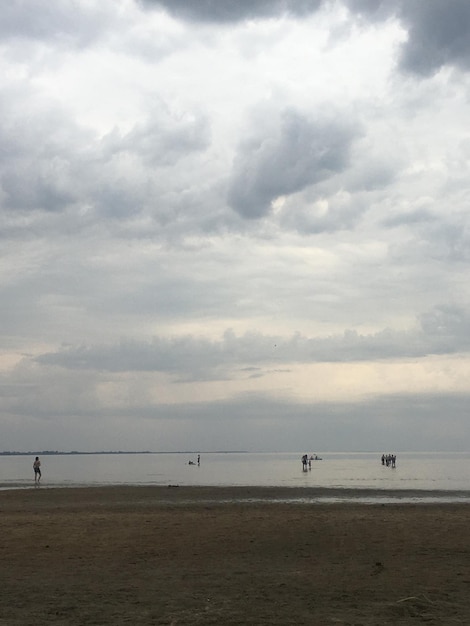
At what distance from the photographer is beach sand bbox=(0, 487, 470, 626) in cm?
1101

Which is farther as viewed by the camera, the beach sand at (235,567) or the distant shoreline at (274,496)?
the distant shoreline at (274,496)

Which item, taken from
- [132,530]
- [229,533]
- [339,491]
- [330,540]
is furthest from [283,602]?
[339,491]

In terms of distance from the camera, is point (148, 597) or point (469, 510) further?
point (469, 510)

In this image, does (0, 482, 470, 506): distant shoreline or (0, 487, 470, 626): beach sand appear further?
(0, 482, 470, 506): distant shoreline

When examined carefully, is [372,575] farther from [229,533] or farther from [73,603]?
[229,533]

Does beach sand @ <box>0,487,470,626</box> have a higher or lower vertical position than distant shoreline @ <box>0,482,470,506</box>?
higher

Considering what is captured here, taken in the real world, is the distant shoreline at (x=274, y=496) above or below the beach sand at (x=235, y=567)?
below

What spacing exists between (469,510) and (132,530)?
51.1 ft

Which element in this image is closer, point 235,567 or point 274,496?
point 235,567

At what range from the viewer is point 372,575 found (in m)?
14.1

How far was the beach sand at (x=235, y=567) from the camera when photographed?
Result: 1101cm

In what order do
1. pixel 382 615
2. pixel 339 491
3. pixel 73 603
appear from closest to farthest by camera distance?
1. pixel 382 615
2. pixel 73 603
3. pixel 339 491

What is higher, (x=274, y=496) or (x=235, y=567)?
(x=235, y=567)

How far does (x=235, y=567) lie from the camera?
50.2 feet
